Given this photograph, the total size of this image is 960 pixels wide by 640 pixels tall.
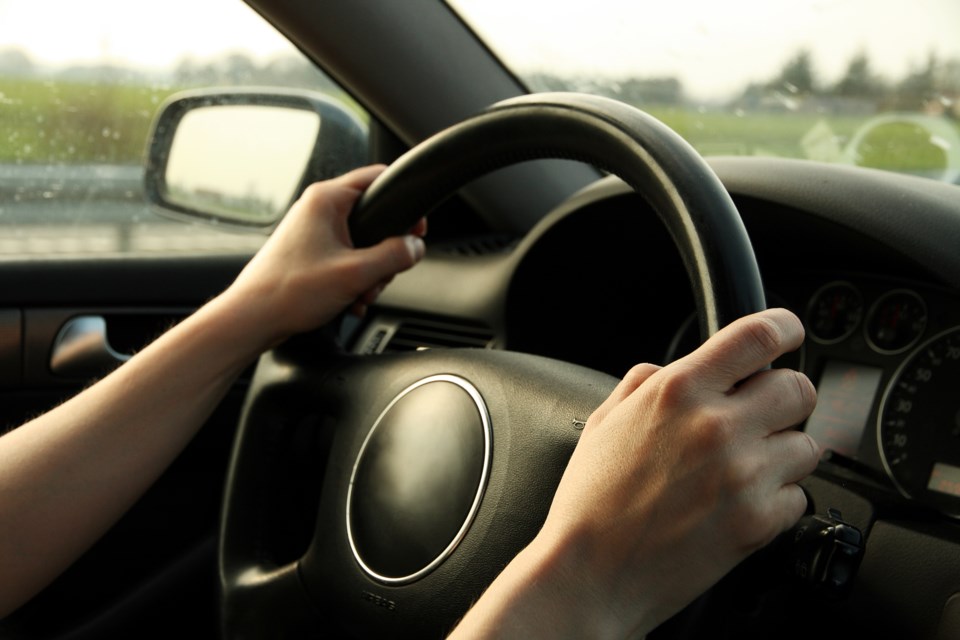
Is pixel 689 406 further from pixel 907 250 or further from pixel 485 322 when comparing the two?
pixel 485 322

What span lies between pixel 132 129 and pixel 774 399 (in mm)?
1713

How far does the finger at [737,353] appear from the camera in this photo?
69cm

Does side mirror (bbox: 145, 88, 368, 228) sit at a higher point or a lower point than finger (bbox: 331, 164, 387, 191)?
lower

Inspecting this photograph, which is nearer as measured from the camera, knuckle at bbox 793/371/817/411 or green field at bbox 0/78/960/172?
knuckle at bbox 793/371/817/411

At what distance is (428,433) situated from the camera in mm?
1005

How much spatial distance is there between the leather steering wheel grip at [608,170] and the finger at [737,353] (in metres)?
0.05

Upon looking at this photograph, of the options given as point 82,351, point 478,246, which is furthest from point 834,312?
point 82,351

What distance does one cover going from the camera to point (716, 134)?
1687mm

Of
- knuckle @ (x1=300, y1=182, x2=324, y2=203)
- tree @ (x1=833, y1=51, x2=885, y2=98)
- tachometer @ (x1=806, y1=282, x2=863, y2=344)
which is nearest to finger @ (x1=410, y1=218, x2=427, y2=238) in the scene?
knuckle @ (x1=300, y1=182, x2=324, y2=203)

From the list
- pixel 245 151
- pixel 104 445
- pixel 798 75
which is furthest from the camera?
pixel 245 151

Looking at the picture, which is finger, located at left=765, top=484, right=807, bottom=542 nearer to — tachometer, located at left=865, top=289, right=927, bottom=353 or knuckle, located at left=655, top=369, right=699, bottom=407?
knuckle, located at left=655, top=369, right=699, bottom=407

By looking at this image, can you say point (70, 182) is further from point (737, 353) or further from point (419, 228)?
point (737, 353)

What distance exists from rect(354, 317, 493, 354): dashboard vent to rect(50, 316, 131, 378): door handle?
0.45m

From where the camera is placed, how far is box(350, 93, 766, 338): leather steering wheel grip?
2.50ft
